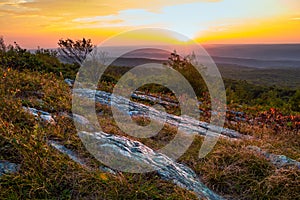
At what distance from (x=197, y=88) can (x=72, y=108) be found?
1241cm

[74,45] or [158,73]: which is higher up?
[74,45]

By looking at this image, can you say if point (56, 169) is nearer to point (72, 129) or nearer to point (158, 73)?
point (72, 129)

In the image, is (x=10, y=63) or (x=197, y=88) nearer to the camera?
(x=10, y=63)

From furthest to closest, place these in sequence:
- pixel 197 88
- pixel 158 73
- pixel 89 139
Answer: pixel 158 73 → pixel 197 88 → pixel 89 139

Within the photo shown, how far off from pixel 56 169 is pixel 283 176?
372 cm

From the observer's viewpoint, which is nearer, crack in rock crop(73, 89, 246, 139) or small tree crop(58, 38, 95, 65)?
crack in rock crop(73, 89, 246, 139)

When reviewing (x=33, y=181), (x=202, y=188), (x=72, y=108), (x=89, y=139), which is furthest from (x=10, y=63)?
(x=202, y=188)

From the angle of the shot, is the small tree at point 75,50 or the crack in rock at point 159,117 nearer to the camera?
the crack in rock at point 159,117

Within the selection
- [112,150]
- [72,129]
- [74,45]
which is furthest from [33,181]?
[74,45]

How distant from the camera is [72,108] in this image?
6930 millimetres

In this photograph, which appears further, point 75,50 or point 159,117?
point 75,50

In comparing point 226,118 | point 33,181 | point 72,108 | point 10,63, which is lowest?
point 226,118

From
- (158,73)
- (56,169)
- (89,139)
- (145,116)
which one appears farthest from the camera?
(158,73)

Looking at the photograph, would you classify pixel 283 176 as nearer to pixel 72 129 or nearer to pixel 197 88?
pixel 72 129
